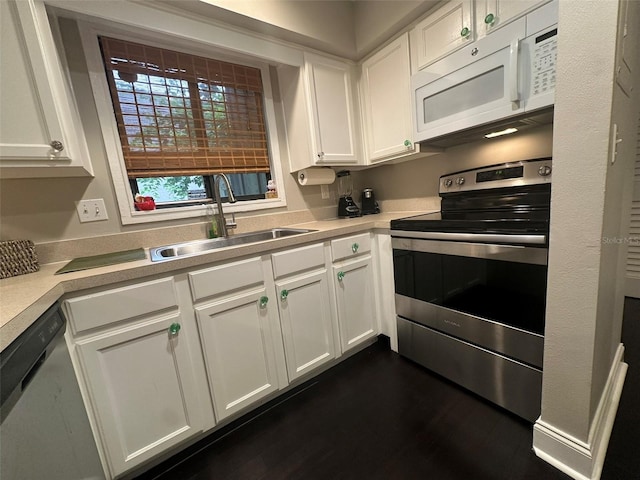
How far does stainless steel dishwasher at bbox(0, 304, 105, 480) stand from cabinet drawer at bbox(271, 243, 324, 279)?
82cm

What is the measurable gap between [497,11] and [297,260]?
1583 mm

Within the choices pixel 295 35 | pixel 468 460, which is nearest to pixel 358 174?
pixel 295 35

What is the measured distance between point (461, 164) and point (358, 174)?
94 cm

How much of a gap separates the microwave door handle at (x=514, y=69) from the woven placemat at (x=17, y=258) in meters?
2.29

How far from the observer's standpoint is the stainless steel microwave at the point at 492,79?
1.18 metres

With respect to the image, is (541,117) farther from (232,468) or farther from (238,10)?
(232,468)

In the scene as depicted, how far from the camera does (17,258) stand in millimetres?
1128

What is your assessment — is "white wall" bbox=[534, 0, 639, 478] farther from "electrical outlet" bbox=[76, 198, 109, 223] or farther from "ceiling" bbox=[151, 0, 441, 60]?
"electrical outlet" bbox=[76, 198, 109, 223]

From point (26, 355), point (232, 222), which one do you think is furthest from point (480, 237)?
point (26, 355)

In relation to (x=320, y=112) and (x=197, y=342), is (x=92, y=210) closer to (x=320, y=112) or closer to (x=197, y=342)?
(x=197, y=342)

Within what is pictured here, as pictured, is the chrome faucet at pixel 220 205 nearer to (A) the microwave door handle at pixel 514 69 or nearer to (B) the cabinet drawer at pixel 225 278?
(B) the cabinet drawer at pixel 225 278

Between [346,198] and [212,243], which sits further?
[346,198]

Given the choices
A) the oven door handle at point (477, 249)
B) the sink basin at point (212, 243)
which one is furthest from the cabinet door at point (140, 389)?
the oven door handle at point (477, 249)

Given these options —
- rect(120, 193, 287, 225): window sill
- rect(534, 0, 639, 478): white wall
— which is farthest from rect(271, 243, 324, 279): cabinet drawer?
rect(534, 0, 639, 478): white wall
